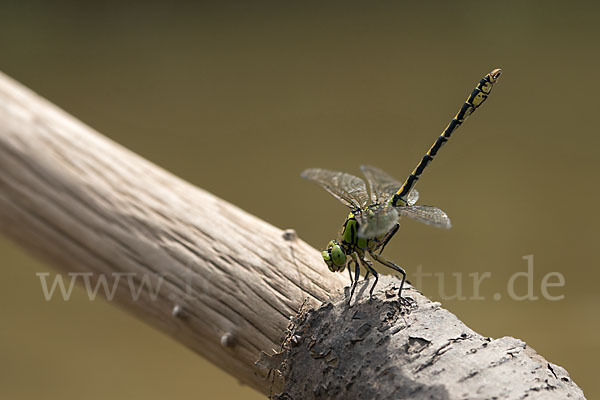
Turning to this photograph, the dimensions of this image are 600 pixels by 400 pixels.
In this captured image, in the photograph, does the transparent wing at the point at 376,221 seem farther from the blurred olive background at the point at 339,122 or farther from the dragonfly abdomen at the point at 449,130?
the blurred olive background at the point at 339,122

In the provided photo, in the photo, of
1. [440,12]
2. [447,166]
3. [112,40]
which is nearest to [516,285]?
[447,166]

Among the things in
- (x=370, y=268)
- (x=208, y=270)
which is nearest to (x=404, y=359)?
(x=370, y=268)

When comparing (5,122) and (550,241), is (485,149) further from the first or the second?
(5,122)

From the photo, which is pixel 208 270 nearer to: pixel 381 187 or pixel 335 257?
pixel 335 257

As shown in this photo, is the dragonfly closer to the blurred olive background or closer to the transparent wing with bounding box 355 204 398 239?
the transparent wing with bounding box 355 204 398 239

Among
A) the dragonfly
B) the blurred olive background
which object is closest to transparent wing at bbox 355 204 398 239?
the dragonfly

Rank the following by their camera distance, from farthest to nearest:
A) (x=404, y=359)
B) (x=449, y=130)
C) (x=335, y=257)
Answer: (x=449, y=130) → (x=335, y=257) → (x=404, y=359)
